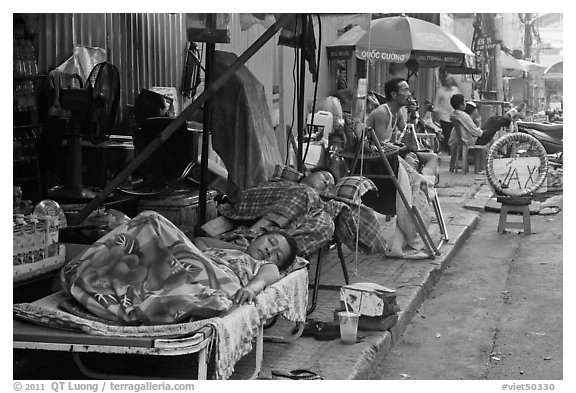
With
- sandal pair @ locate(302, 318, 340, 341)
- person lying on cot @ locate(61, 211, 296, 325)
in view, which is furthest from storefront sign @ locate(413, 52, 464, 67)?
person lying on cot @ locate(61, 211, 296, 325)

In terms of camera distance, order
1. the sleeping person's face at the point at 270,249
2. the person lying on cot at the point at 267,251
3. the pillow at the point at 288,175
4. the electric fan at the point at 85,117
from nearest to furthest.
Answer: the person lying on cot at the point at 267,251
the sleeping person's face at the point at 270,249
the electric fan at the point at 85,117
the pillow at the point at 288,175

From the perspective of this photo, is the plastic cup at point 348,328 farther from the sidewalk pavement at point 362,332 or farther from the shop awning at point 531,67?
the shop awning at point 531,67

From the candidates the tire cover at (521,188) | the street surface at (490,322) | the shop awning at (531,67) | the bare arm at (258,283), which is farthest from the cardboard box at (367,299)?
the shop awning at (531,67)

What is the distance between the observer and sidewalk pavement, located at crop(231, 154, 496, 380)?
521 cm

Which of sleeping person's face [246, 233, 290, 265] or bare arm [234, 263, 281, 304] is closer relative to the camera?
bare arm [234, 263, 281, 304]

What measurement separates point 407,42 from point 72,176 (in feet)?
24.1

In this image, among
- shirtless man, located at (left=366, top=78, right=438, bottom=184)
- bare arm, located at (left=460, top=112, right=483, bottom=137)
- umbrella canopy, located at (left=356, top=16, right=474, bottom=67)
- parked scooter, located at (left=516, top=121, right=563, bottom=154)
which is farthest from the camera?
bare arm, located at (left=460, top=112, right=483, bottom=137)

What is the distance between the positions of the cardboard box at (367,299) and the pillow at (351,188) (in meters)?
1.16

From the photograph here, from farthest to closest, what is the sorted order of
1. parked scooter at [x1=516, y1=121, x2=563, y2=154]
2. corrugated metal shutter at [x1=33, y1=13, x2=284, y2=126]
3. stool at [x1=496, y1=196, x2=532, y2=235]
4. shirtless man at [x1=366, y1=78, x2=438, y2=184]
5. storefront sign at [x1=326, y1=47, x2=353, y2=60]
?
parked scooter at [x1=516, y1=121, x2=563, y2=154], storefront sign at [x1=326, y1=47, x2=353, y2=60], stool at [x1=496, y1=196, x2=532, y2=235], shirtless man at [x1=366, y1=78, x2=438, y2=184], corrugated metal shutter at [x1=33, y1=13, x2=284, y2=126]

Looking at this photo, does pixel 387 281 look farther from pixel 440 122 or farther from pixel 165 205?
pixel 440 122

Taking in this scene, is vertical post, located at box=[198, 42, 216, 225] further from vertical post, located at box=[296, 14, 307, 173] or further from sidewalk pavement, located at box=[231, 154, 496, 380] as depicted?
vertical post, located at box=[296, 14, 307, 173]

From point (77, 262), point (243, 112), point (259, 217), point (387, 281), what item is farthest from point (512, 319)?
point (77, 262)

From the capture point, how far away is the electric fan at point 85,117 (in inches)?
246

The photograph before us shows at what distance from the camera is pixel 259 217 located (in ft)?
21.9
